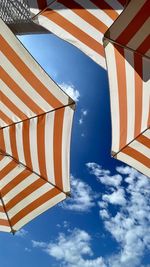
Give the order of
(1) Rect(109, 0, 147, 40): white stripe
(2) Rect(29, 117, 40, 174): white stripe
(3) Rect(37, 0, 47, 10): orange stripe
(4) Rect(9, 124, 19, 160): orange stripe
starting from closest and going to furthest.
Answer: (1) Rect(109, 0, 147, 40): white stripe
(3) Rect(37, 0, 47, 10): orange stripe
(2) Rect(29, 117, 40, 174): white stripe
(4) Rect(9, 124, 19, 160): orange stripe

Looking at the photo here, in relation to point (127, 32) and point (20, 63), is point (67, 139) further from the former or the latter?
point (127, 32)

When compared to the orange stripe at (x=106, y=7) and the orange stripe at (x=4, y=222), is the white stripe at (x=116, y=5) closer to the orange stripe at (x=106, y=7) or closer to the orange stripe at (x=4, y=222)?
the orange stripe at (x=106, y=7)

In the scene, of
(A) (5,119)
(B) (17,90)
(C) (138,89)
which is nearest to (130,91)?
(C) (138,89)

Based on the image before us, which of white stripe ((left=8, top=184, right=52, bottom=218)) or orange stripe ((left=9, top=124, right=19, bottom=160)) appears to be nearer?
orange stripe ((left=9, top=124, right=19, bottom=160))

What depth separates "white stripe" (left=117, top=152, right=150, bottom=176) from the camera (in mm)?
6473

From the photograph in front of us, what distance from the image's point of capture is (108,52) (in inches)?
213

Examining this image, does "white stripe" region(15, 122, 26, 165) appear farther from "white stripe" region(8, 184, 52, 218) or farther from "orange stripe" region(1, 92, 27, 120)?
"white stripe" region(8, 184, 52, 218)

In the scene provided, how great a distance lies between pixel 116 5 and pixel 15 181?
313 cm

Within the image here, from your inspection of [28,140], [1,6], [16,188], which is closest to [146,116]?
[28,140]

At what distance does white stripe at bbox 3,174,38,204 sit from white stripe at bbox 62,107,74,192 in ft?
1.68

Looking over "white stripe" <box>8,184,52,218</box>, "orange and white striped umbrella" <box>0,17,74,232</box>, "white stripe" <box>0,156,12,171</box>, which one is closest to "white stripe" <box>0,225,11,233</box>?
"orange and white striped umbrella" <box>0,17,74,232</box>

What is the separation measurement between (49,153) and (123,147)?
1.12 meters

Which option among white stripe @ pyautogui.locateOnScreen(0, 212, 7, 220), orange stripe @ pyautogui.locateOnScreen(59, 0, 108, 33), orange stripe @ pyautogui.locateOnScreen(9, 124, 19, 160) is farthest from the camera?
white stripe @ pyautogui.locateOnScreen(0, 212, 7, 220)

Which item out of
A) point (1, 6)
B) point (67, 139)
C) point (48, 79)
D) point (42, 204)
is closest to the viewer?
point (48, 79)
